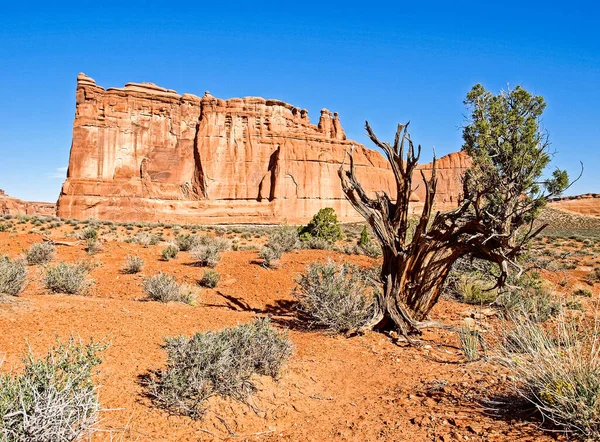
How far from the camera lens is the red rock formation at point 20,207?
75400 mm

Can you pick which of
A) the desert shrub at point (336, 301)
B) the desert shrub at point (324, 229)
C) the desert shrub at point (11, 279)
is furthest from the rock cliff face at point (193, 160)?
the desert shrub at point (11, 279)

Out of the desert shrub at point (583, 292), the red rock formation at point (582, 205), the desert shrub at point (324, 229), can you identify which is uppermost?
the red rock formation at point (582, 205)

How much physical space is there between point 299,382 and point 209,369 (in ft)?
4.09

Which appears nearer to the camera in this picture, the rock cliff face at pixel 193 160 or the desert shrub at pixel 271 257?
the desert shrub at pixel 271 257

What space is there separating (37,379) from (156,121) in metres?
59.5

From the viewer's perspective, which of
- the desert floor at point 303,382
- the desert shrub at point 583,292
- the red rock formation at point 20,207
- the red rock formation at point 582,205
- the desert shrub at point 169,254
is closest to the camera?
the desert floor at point 303,382

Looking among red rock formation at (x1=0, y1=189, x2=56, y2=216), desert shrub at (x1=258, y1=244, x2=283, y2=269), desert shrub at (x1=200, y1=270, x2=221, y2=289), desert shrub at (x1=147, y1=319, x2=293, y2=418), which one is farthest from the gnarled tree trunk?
red rock formation at (x1=0, y1=189, x2=56, y2=216)

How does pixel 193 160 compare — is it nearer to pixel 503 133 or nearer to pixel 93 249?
pixel 93 249

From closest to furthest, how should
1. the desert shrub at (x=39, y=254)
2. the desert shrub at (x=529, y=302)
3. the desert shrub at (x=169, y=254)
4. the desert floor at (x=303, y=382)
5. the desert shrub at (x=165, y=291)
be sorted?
the desert floor at (x=303, y=382) → the desert shrub at (x=529, y=302) → the desert shrub at (x=165, y=291) → the desert shrub at (x=39, y=254) → the desert shrub at (x=169, y=254)

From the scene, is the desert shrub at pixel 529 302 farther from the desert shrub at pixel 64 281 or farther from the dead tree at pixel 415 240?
the desert shrub at pixel 64 281

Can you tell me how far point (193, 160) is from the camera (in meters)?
58.9

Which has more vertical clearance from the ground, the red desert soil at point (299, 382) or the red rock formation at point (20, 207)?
the red rock formation at point (20, 207)

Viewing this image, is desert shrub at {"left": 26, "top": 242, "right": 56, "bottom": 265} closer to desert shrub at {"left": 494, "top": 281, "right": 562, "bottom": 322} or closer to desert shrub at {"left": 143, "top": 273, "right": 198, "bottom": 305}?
desert shrub at {"left": 143, "top": 273, "right": 198, "bottom": 305}

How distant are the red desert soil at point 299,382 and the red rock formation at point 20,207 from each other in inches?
3096
